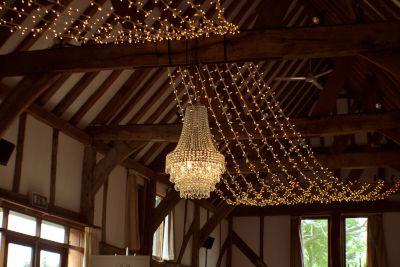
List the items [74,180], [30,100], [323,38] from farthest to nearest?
[74,180], [30,100], [323,38]

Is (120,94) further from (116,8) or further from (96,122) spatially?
(116,8)

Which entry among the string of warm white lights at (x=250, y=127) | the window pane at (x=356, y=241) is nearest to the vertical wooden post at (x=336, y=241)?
the window pane at (x=356, y=241)

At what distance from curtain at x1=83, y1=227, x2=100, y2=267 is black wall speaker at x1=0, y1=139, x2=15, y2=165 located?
95.5 inches

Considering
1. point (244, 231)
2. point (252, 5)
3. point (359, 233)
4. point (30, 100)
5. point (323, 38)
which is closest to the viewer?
point (323, 38)

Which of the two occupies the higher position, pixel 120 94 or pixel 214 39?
pixel 120 94

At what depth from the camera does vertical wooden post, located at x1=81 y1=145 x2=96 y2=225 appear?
9.88 meters

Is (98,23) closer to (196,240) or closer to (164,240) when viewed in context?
(164,240)

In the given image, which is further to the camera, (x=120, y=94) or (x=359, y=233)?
(x=359, y=233)

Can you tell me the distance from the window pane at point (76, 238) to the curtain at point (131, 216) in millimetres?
1744

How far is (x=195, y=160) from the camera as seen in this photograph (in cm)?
686

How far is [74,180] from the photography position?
978 cm

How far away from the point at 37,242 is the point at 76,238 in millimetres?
1165

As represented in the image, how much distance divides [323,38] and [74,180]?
16.5 feet

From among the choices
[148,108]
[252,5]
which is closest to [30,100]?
[148,108]
